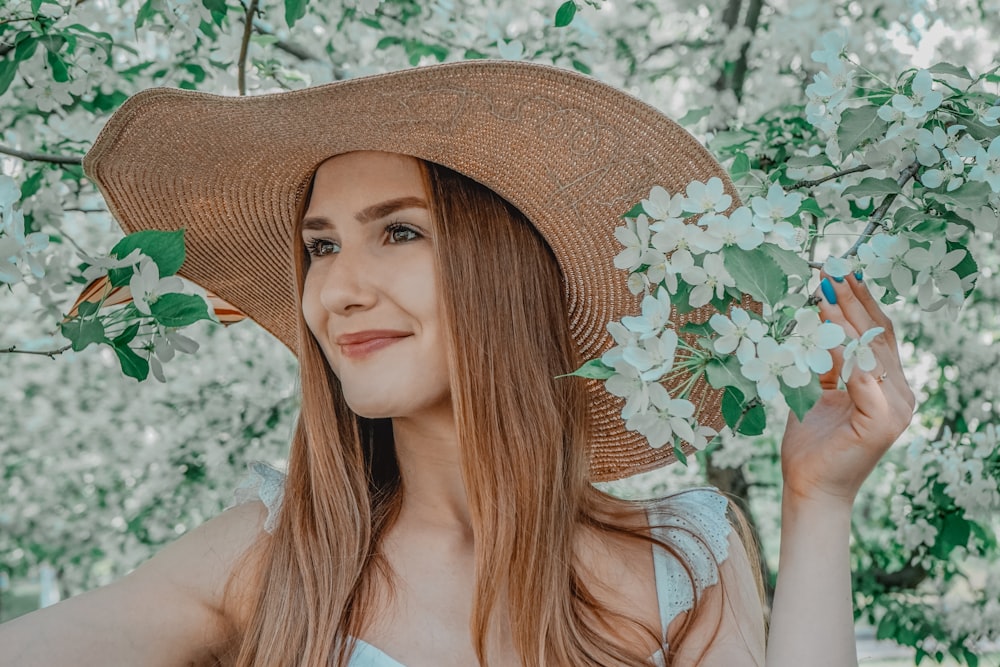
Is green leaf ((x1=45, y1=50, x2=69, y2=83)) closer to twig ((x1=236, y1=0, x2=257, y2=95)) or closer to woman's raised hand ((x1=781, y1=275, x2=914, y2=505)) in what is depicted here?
twig ((x1=236, y1=0, x2=257, y2=95))

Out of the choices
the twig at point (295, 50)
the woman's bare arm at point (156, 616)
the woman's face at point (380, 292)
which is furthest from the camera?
the twig at point (295, 50)

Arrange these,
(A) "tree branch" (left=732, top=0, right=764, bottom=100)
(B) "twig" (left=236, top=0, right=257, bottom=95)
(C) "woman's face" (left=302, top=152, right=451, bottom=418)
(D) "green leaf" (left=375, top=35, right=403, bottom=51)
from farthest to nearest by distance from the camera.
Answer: (A) "tree branch" (left=732, top=0, right=764, bottom=100) → (D) "green leaf" (left=375, top=35, right=403, bottom=51) → (B) "twig" (left=236, top=0, right=257, bottom=95) → (C) "woman's face" (left=302, top=152, right=451, bottom=418)

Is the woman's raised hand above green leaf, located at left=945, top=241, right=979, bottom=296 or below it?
below

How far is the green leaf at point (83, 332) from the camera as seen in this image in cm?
134

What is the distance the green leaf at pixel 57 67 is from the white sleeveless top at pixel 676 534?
783 mm

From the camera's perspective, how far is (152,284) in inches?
53.4

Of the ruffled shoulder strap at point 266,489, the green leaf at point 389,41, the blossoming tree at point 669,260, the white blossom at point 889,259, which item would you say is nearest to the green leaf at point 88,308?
the blossoming tree at point 669,260

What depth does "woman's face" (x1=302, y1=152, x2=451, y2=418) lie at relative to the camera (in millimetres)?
1656

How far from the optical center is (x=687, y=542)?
6.15 ft

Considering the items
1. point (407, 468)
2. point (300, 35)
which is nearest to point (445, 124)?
point (407, 468)

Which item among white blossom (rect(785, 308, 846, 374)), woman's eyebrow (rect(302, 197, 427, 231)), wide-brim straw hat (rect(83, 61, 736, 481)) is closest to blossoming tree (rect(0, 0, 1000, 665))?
white blossom (rect(785, 308, 846, 374))

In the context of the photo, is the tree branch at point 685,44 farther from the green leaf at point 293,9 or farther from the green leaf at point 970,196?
the green leaf at point 970,196

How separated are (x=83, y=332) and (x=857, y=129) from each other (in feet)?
3.34

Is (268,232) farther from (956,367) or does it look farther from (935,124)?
(956,367)
